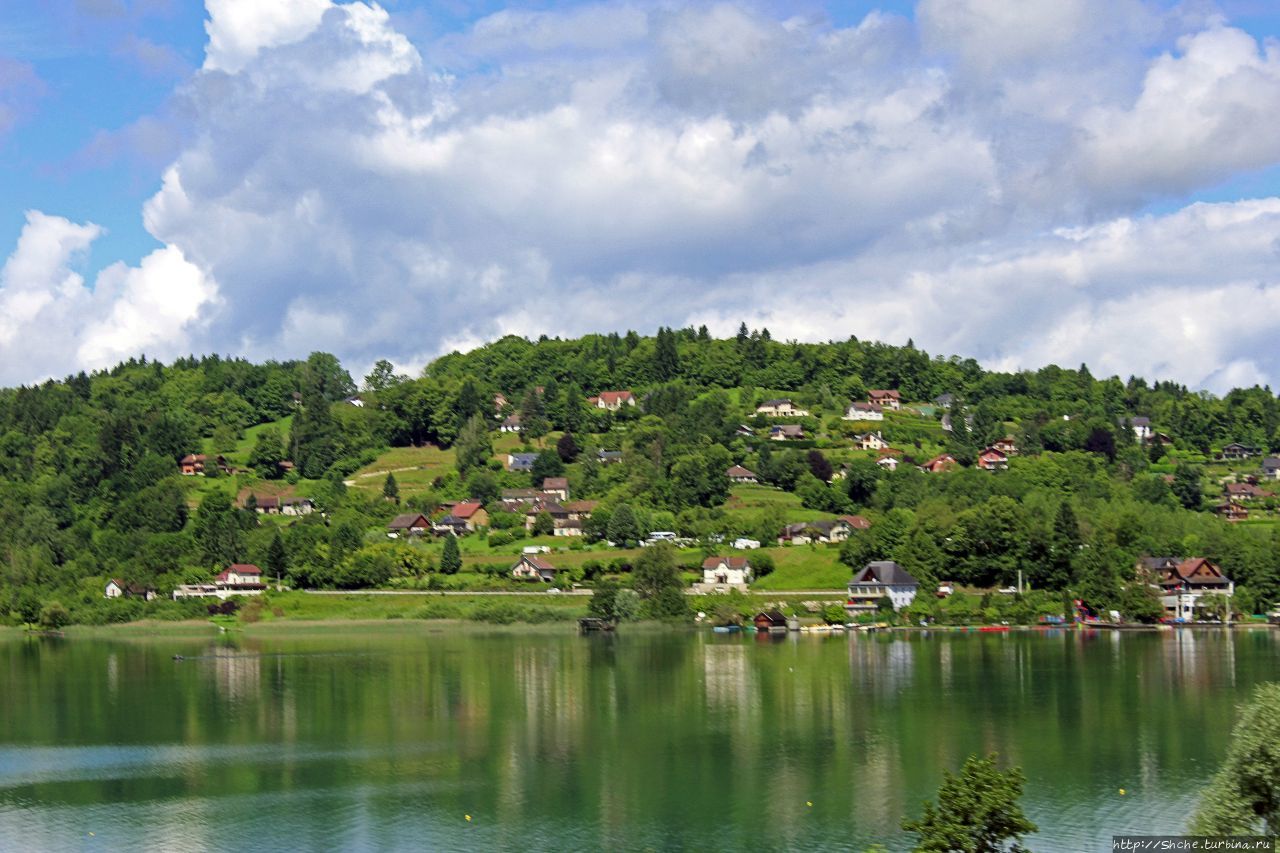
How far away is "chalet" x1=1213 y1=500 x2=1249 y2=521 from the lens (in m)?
123

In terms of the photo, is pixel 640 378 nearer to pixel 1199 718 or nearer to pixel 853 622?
pixel 853 622

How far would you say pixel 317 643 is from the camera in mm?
87750

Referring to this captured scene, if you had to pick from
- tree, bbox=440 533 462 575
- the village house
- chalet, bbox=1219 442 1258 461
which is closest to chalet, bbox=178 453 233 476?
the village house

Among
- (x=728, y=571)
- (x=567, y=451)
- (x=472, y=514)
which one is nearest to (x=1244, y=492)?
(x=728, y=571)

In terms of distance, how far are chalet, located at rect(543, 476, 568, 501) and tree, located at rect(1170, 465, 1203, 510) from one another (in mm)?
58756

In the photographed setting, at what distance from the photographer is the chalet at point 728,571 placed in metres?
100

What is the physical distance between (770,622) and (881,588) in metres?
8.99

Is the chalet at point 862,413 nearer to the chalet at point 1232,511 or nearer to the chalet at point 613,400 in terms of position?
the chalet at point 613,400

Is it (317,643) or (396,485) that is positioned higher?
(396,485)

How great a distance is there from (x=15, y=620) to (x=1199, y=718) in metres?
87.2

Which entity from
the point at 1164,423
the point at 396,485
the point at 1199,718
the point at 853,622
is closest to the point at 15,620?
the point at 396,485

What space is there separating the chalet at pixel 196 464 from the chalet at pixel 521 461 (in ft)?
101

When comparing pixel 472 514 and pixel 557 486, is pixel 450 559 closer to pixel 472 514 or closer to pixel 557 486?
pixel 472 514

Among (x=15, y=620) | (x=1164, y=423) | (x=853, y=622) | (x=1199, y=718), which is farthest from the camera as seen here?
(x=1164, y=423)
